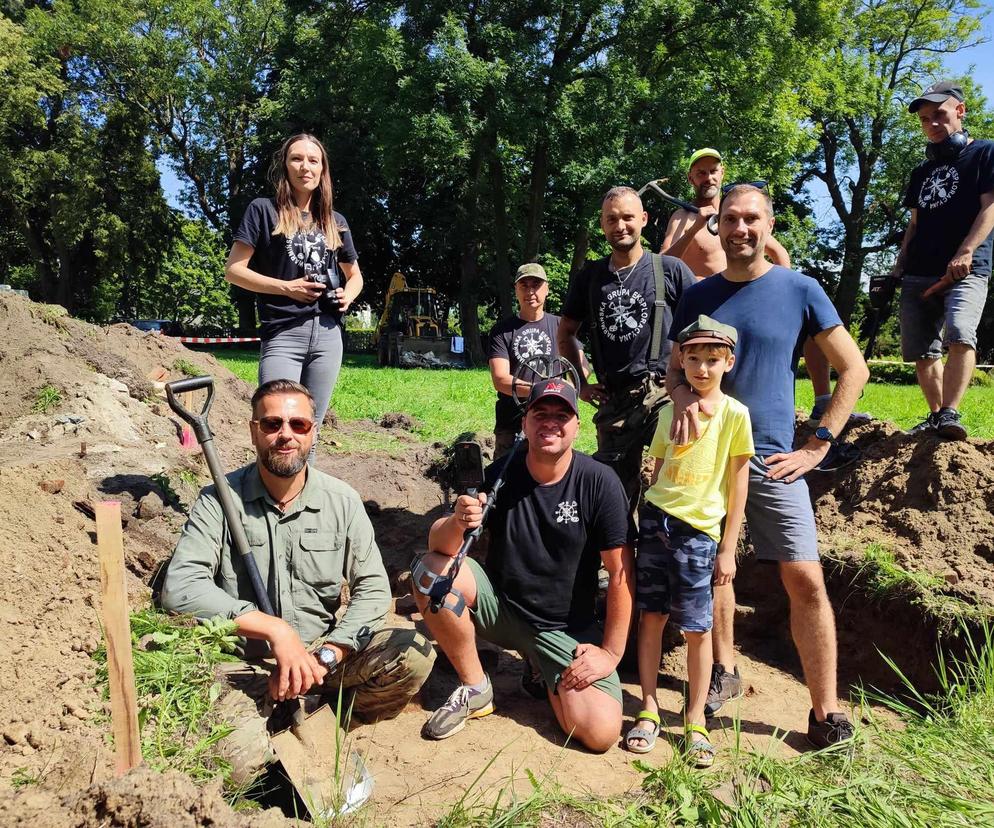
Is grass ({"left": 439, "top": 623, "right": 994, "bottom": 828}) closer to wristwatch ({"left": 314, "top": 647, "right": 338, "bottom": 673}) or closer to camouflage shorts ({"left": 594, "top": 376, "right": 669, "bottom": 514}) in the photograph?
wristwatch ({"left": 314, "top": 647, "right": 338, "bottom": 673})

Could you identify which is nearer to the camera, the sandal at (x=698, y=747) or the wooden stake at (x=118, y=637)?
the wooden stake at (x=118, y=637)

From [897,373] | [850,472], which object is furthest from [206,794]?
[897,373]

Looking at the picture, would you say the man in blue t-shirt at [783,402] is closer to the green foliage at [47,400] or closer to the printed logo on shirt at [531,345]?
the printed logo on shirt at [531,345]

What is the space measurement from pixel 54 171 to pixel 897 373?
27.6 metres

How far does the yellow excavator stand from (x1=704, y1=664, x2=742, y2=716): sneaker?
18780mm

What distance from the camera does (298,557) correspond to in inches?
130

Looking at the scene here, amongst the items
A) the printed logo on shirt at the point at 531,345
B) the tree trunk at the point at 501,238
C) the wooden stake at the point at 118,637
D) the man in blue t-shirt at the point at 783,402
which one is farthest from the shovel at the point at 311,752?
the tree trunk at the point at 501,238

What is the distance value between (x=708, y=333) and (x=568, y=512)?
104 centimetres

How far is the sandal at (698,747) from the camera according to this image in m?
3.12

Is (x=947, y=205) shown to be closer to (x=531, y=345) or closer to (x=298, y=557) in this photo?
(x=531, y=345)

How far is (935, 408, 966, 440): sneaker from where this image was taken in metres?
4.77

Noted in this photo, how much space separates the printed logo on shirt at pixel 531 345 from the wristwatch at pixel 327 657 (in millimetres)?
2629

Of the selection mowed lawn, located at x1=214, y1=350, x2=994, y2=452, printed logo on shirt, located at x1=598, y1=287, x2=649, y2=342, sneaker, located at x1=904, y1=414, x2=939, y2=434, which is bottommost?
mowed lawn, located at x1=214, y1=350, x2=994, y2=452

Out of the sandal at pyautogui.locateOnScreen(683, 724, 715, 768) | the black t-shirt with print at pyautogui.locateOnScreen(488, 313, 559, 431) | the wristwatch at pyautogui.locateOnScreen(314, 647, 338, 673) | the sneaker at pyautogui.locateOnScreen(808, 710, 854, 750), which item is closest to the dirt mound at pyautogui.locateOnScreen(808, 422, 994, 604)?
the sneaker at pyautogui.locateOnScreen(808, 710, 854, 750)
